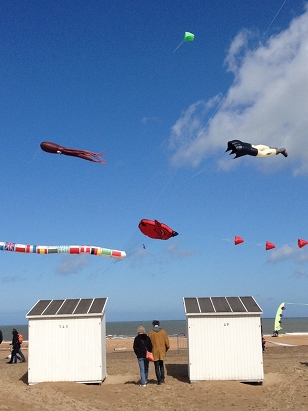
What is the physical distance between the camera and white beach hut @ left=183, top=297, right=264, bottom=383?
1457cm

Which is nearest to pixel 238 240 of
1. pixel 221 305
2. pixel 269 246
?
pixel 269 246

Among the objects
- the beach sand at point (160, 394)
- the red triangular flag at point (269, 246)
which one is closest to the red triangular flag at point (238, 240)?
the red triangular flag at point (269, 246)

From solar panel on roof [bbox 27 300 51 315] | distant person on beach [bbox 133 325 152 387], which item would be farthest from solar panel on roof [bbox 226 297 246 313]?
solar panel on roof [bbox 27 300 51 315]

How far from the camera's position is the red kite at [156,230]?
734 inches

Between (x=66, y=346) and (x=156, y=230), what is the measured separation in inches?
232

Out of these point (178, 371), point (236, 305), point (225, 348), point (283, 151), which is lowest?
point (178, 371)

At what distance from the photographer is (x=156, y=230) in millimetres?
18844

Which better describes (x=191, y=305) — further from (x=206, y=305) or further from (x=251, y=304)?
(x=251, y=304)

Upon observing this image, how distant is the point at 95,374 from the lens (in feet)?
48.0

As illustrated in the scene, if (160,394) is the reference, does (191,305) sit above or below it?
above

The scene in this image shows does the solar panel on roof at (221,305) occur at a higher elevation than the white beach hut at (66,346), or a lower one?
higher

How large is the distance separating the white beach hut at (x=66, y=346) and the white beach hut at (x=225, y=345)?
2781 millimetres

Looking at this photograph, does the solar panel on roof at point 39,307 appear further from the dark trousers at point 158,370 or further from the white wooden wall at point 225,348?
the white wooden wall at point 225,348

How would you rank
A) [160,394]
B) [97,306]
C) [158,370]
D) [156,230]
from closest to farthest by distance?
[160,394] → [158,370] → [97,306] → [156,230]
